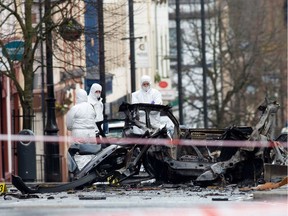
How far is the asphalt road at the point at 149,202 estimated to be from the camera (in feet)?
50.0

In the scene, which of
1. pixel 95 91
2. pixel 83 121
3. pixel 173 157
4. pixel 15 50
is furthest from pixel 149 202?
pixel 15 50

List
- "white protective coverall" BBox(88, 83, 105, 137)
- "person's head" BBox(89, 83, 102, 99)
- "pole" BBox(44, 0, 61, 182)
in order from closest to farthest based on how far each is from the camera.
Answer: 1. "white protective coverall" BBox(88, 83, 105, 137)
2. "person's head" BBox(89, 83, 102, 99)
3. "pole" BBox(44, 0, 61, 182)

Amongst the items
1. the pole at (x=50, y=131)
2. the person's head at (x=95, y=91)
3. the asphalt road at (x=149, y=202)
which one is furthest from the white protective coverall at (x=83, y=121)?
the pole at (x=50, y=131)

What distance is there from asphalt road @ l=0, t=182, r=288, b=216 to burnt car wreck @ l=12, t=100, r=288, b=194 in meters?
0.21

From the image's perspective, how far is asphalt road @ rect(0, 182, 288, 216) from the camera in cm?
1523

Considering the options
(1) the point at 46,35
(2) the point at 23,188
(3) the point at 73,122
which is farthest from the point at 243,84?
(2) the point at 23,188

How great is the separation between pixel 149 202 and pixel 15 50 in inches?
480

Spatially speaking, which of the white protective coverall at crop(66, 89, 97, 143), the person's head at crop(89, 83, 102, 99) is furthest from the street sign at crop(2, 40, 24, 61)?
the white protective coverall at crop(66, 89, 97, 143)

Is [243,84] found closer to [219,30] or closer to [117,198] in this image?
[219,30]

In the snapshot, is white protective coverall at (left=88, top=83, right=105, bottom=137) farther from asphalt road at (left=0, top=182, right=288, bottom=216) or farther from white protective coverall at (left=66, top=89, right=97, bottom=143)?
asphalt road at (left=0, top=182, right=288, bottom=216)

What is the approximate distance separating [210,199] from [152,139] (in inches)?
101

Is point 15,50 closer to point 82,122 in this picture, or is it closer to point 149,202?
point 82,122

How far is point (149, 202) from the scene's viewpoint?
16.7 meters

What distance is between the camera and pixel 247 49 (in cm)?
6391
